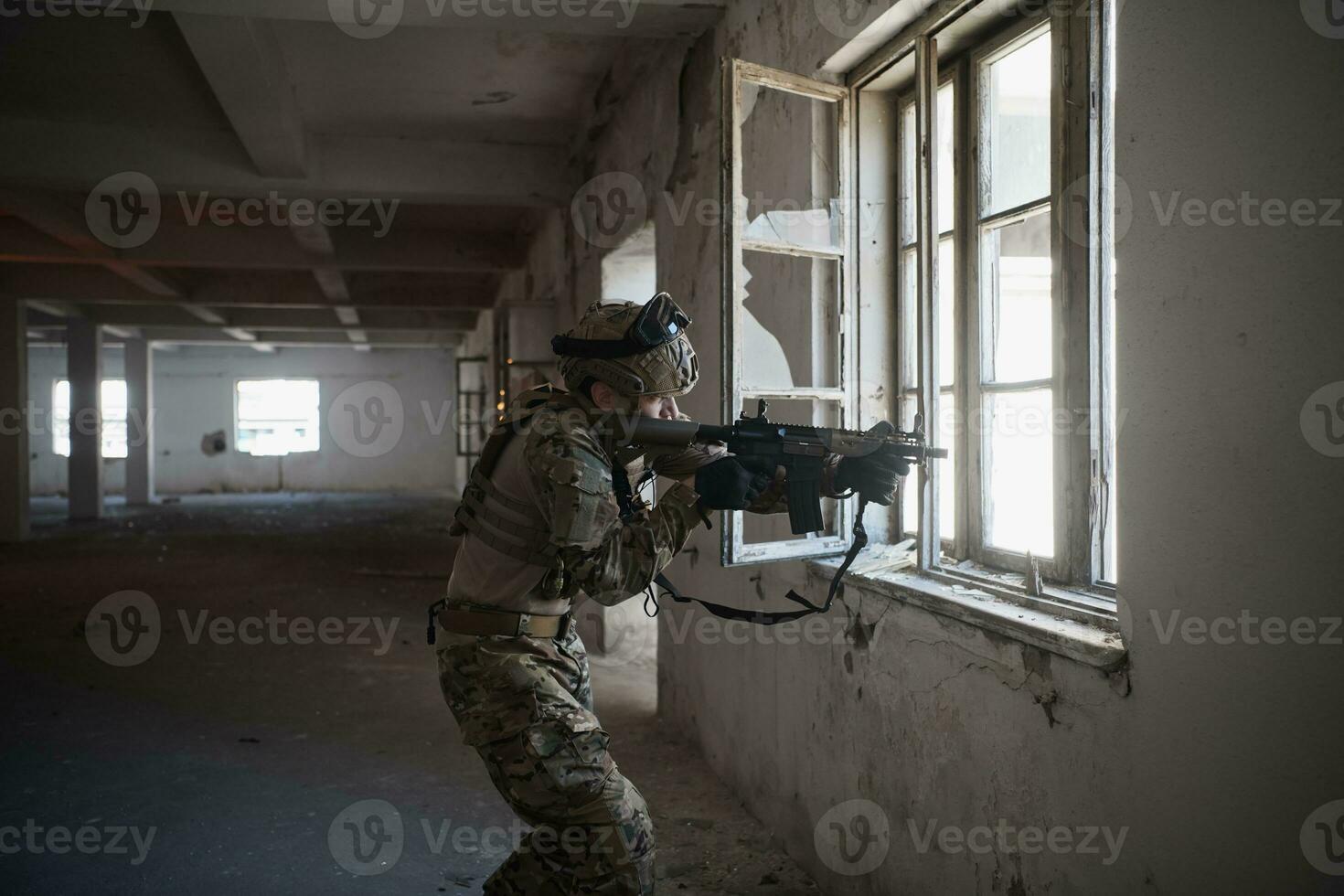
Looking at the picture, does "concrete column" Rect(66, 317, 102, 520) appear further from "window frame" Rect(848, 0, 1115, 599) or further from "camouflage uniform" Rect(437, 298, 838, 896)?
"window frame" Rect(848, 0, 1115, 599)

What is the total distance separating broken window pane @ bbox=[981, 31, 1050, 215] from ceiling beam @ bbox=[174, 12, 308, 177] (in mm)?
2848

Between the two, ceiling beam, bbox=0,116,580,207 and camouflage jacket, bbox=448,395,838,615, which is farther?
ceiling beam, bbox=0,116,580,207

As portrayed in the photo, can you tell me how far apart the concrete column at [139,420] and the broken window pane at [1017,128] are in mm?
14893

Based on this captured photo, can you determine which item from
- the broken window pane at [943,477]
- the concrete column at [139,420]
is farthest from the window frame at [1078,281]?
the concrete column at [139,420]

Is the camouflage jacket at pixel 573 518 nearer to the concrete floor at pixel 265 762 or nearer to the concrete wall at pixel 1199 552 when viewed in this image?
the concrete wall at pixel 1199 552

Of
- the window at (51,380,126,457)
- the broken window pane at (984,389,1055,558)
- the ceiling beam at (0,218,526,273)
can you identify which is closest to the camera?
the broken window pane at (984,389,1055,558)

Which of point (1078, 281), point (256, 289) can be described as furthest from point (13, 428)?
point (1078, 281)

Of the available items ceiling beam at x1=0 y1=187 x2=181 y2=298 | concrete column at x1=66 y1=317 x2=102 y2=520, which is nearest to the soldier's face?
ceiling beam at x1=0 y1=187 x2=181 y2=298

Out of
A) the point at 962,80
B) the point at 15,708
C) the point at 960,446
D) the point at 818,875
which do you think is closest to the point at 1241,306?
the point at 960,446

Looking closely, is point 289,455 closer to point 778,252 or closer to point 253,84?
point 253,84

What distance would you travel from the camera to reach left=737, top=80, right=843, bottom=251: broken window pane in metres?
2.50

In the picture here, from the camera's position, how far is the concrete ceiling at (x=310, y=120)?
353 centimetres

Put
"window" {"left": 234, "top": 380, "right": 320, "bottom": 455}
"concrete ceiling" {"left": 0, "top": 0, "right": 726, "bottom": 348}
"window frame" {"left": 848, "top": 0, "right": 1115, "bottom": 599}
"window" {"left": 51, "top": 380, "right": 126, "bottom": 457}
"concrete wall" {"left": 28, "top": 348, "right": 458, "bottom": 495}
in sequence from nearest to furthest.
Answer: "window frame" {"left": 848, "top": 0, "right": 1115, "bottom": 599}
"concrete ceiling" {"left": 0, "top": 0, "right": 726, "bottom": 348}
"window" {"left": 51, "top": 380, "right": 126, "bottom": 457}
"concrete wall" {"left": 28, "top": 348, "right": 458, "bottom": 495}
"window" {"left": 234, "top": 380, "right": 320, "bottom": 455}

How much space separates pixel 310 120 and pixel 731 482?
4573 mm
